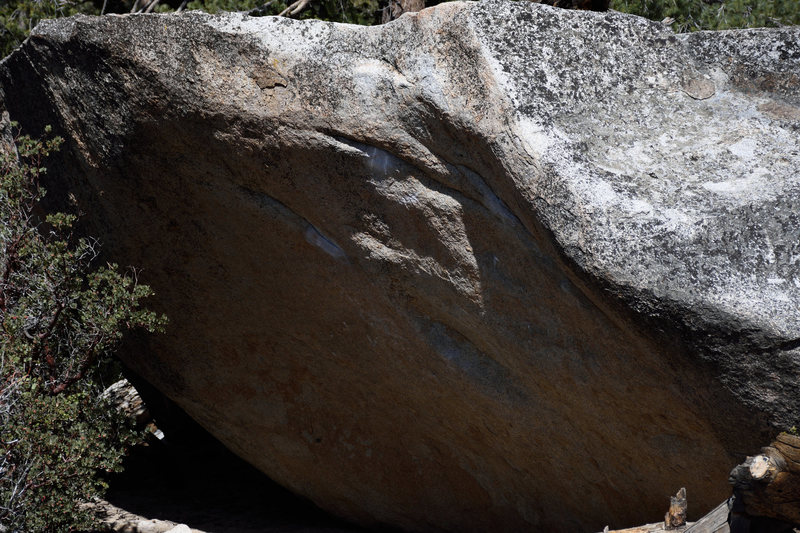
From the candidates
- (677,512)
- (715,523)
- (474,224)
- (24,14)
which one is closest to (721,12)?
(474,224)

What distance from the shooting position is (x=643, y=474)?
3.11m

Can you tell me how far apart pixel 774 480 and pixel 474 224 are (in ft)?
4.09

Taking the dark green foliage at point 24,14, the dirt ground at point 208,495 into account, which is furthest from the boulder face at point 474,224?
the dark green foliage at point 24,14

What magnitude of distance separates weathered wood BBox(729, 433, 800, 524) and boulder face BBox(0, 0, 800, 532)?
189 mm

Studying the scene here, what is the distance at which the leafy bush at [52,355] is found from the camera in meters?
3.30

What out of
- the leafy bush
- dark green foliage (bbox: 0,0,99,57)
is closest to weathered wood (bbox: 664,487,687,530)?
the leafy bush

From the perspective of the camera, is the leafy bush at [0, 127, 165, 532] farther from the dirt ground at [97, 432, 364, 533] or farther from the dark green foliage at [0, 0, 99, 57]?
the dark green foliage at [0, 0, 99, 57]

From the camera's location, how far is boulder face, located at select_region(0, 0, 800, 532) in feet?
8.51

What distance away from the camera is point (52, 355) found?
371 cm

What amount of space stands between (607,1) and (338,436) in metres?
2.92

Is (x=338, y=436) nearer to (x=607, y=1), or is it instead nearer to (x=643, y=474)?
(x=643, y=474)

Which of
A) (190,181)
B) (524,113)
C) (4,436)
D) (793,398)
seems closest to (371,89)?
(524,113)

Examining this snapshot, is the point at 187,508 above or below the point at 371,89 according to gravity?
below

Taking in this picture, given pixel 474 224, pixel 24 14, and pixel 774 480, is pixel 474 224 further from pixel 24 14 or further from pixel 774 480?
pixel 24 14
